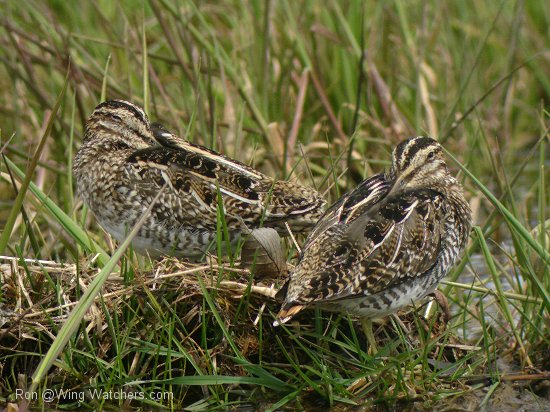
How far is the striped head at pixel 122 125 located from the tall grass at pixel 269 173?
121 millimetres

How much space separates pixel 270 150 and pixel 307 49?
4.17ft

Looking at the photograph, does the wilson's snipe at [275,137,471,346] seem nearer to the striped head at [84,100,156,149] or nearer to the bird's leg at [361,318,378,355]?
the bird's leg at [361,318,378,355]

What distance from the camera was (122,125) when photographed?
6418mm

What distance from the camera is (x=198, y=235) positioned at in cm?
573

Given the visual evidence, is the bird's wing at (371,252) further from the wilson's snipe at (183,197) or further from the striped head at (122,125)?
the striped head at (122,125)

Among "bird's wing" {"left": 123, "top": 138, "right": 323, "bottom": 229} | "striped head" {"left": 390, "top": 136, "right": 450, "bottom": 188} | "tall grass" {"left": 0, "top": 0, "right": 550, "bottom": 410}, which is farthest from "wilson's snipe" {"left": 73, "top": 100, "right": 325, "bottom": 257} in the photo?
"striped head" {"left": 390, "top": 136, "right": 450, "bottom": 188}

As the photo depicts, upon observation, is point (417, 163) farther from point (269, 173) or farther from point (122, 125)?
point (269, 173)

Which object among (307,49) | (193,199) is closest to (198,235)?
(193,199)

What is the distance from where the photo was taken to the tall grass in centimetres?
473

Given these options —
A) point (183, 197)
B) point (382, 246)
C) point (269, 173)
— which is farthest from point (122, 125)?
point (382, 246)

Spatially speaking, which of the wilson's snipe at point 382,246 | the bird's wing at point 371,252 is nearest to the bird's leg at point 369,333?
the wilson's snipe at point 382,246

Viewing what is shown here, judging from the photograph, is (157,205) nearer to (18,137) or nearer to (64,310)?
(64,310)

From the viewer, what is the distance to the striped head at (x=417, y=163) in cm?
541

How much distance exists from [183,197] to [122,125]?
880mm
